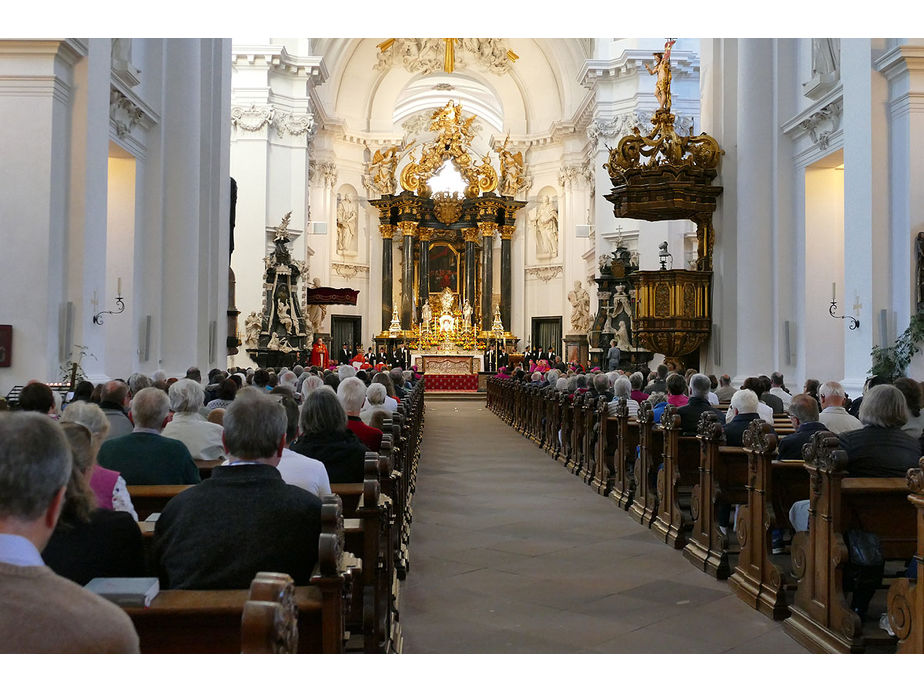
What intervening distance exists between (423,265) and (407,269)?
2.47 ft

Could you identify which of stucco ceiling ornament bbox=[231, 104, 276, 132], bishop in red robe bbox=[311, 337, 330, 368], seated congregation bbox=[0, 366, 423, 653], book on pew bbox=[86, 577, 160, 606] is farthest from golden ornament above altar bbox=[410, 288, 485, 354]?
book on pew bbox=[86, 577, 160, 606]

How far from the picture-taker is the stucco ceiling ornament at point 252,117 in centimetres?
2386

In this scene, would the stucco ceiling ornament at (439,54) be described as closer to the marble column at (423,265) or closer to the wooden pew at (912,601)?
the marble column at (423,265)

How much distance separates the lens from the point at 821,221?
543 inches

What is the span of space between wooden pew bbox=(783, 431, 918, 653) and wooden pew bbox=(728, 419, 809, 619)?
319 millimetres

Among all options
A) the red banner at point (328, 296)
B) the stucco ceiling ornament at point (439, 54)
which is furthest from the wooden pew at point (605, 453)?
the stucco ceiling ornament at point (439, 54)

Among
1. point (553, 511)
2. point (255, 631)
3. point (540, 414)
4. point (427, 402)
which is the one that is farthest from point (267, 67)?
point (255, 631)

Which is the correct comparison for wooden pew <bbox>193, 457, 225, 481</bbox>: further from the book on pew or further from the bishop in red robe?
the bishop in red robe

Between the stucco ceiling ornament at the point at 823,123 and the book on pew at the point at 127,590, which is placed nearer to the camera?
the book on pew at the point at 127,590

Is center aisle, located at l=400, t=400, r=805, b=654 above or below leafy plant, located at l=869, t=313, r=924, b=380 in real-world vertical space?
below

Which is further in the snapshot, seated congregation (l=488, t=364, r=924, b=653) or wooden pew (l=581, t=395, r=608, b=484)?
wooden pew (l=581, t=395, r=608, b=484)

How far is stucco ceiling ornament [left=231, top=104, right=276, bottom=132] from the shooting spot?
2386 centimetres

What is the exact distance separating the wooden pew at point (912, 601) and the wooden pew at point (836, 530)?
56 cm

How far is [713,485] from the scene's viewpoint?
604cm
